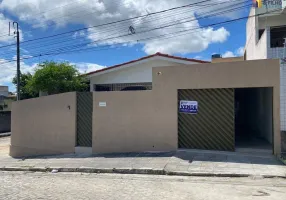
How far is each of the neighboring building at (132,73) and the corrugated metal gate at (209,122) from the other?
5.61 meters

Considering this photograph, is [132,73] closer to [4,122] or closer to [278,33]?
[278,33]

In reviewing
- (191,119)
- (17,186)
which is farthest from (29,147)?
(191,119)

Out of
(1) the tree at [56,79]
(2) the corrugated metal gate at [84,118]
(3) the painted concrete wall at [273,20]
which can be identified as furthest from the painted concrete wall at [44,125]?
(3) the painted concrete wall at [273,20]

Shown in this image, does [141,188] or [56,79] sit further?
[56,79]

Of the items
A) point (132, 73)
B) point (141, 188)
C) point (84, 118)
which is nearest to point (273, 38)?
point (132, 73)

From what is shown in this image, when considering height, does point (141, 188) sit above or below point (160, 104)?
below

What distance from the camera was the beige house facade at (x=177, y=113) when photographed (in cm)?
1027

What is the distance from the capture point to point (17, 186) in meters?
7.86

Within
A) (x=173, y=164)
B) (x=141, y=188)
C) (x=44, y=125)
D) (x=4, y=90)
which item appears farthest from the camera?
(x=4, y=90)

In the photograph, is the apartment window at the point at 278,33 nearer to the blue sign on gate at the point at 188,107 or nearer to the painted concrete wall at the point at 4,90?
the blue sign on gate at the point at 188,107

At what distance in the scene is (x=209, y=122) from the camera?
11.0m

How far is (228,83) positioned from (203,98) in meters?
1.05

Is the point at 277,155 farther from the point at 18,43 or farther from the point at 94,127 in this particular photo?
the point at 18,43

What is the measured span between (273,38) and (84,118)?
932 centimetres
